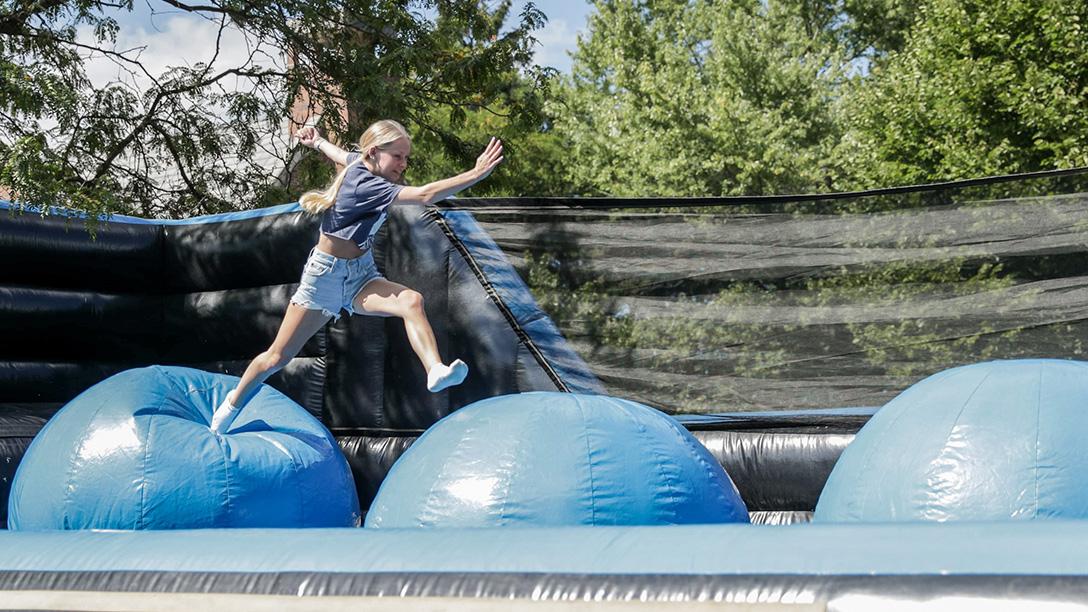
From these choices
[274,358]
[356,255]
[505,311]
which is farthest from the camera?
[505,311]

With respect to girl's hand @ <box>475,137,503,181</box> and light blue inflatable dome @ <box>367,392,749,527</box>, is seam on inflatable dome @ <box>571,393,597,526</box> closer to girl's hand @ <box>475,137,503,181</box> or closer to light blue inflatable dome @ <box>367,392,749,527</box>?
light blue inflatable dome @ <box>367,392,749,527</box>

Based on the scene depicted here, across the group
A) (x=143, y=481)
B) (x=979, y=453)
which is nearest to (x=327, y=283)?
(x=143, y=481)

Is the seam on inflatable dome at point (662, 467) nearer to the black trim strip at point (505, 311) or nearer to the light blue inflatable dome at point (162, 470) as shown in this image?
the light blue inflatable dome at point (162, 470)

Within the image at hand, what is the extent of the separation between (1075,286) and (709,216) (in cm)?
141

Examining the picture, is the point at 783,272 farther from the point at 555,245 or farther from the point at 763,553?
the point at 763,553

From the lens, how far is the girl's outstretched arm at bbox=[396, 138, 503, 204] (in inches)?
160

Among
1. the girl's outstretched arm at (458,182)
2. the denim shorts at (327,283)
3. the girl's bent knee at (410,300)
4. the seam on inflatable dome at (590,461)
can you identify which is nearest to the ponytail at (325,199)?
the denim shorts at (327,283)

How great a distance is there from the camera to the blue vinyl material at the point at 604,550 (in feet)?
6.40

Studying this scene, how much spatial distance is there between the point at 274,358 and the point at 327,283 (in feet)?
1.20

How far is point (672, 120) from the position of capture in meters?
17.7

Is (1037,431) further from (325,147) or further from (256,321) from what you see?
(256,321)

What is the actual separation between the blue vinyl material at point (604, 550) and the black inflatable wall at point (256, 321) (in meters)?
2.34

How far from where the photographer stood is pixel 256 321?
18.4 ft

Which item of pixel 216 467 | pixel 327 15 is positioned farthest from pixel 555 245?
pixel 327 15
